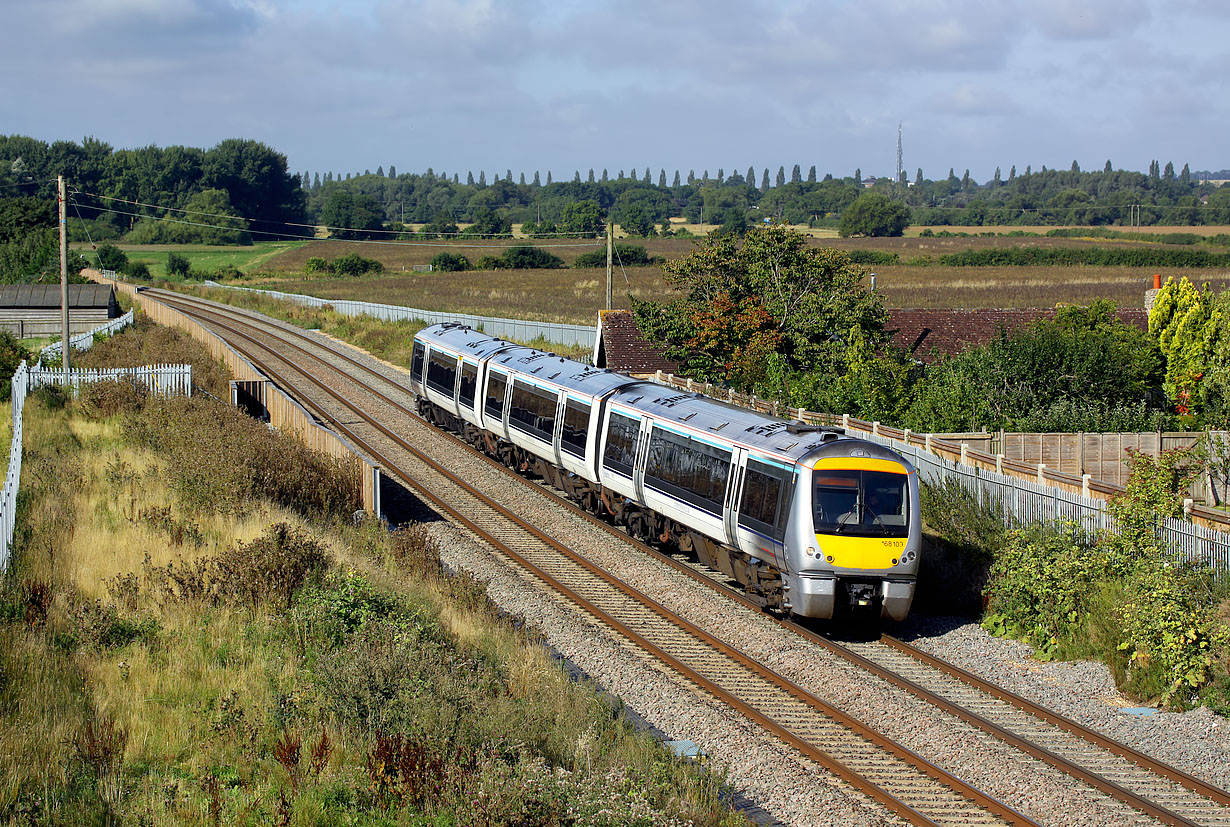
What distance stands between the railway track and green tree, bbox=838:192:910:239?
150 meters

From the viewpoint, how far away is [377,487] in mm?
20531

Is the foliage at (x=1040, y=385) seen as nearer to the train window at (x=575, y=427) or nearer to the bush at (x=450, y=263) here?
the train window at (x=575, y=427)

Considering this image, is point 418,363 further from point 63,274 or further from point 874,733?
point 874,733

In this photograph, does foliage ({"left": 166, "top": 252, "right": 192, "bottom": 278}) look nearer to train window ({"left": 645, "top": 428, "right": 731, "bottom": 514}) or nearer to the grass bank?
the grass bank

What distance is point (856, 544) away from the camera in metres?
14.6

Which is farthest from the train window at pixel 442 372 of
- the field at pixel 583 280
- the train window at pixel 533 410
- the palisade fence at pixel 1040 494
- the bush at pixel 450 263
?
the bush at pixel 450 263

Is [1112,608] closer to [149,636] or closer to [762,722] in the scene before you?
[762,722]

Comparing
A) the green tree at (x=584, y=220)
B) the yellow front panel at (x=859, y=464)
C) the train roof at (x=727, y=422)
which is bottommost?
the yellow front panel at (x=859, y=464)

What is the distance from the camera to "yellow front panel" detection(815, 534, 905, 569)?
14.5m

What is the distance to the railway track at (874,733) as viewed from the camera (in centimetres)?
986

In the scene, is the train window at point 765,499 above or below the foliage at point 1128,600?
→ above

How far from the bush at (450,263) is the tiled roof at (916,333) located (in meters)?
78.3

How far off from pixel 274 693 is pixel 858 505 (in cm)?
819

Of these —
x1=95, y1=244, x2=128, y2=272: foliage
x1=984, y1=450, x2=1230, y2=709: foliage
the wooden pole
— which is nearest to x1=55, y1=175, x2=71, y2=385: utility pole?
the wooden pole
